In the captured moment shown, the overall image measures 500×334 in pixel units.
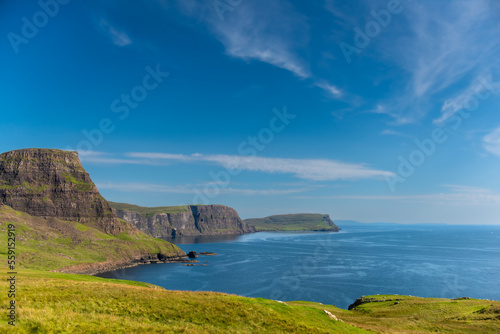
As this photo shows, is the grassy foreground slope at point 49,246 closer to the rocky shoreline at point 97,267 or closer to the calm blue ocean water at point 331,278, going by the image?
the rocky shoreline at point 97,267

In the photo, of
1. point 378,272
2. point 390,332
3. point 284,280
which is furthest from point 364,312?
point 378,272

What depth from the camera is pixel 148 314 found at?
81.5 ft

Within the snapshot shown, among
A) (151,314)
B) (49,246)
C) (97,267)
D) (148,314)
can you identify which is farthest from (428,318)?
(49,246)

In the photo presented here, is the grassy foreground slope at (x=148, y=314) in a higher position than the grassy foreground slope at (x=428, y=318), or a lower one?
higher

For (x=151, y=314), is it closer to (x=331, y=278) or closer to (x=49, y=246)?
(x=331, y=278)

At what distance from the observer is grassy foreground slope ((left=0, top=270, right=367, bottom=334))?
20.2 meters

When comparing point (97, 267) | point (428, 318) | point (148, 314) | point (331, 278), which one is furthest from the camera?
point (97, 267)


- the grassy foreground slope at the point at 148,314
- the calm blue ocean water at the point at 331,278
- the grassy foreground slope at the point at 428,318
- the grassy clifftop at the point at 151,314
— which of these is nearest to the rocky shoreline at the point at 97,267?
the calm blue ocean water at the point at 331,278

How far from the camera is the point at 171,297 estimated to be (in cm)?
2938

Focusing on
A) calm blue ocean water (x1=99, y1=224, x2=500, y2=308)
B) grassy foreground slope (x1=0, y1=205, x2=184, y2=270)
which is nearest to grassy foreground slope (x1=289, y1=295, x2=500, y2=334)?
calm blue ocean water (x1=99, y1=224, x2=500, y2=308)

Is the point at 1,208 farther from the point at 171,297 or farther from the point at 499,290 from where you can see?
the point at 499,290

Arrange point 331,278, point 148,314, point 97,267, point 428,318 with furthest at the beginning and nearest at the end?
point 97,267, point 331,278, point 428,318, point 148,314

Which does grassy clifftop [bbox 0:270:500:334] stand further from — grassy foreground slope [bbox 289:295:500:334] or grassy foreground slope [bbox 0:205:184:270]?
grassy foreground slope [bbox 0:205:184:270]

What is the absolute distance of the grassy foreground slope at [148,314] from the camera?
20.2m
